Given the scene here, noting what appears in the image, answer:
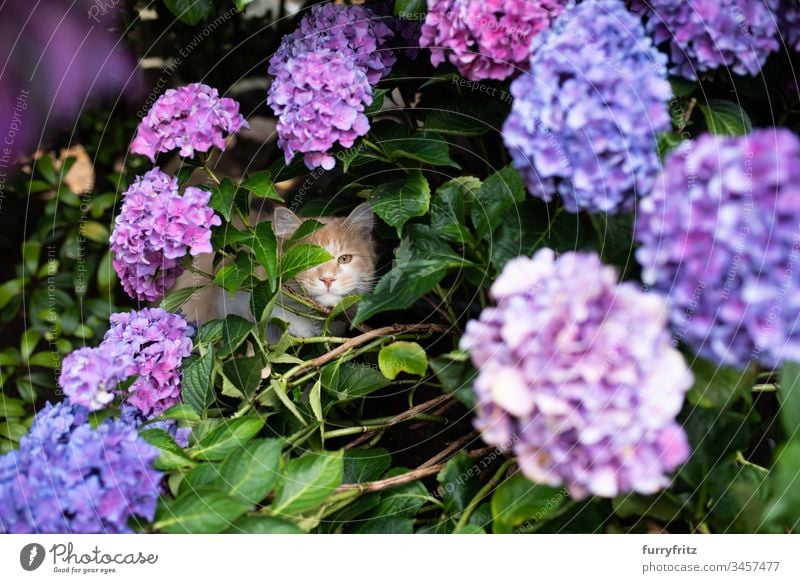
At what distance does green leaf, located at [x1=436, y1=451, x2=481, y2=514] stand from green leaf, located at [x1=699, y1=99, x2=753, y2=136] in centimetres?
30

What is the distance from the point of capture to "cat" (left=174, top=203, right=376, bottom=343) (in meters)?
0.80

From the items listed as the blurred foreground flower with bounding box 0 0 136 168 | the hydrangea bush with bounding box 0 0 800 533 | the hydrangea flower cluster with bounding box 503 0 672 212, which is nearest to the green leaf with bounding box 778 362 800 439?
the hydrangea bush with bounding box 0 0 800 533

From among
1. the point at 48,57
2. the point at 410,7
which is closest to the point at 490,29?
the point at 410,7

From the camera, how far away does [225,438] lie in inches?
21.8

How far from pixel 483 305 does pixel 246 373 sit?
199 millimetres

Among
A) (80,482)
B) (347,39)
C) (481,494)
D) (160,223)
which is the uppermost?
(347,39)

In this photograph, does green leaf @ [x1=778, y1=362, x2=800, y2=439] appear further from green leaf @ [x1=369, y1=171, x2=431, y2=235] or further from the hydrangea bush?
green leaf @ [x1=369, y1=171, x2=431, y2=235]

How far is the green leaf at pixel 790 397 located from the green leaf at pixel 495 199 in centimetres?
21

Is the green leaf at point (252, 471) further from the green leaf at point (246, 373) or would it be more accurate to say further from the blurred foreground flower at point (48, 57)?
the blurred foreground flower at point (48, 57)

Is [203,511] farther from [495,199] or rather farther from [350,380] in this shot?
[495,199]

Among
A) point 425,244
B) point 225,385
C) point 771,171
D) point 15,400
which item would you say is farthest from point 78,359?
point 771,171

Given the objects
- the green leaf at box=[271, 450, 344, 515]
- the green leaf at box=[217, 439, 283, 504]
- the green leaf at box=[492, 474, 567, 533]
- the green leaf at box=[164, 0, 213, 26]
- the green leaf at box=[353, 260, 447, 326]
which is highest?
the green leaf at box=[164, 0, 213, 26]

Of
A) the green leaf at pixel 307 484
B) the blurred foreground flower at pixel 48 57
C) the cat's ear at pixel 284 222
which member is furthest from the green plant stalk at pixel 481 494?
the blurred foreground flower at pixel 48 57

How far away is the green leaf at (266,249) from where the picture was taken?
0.61m
